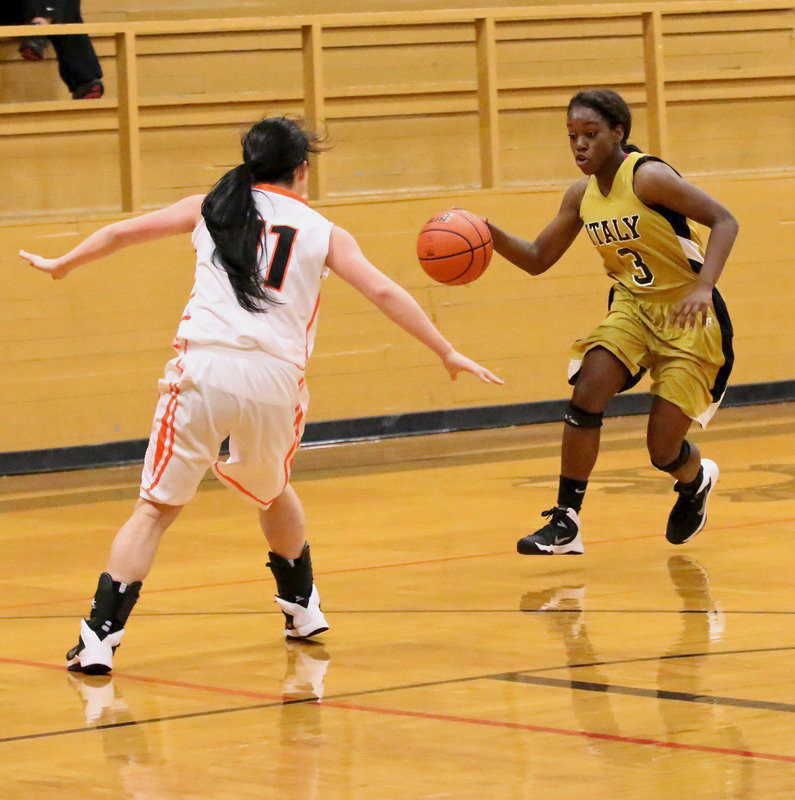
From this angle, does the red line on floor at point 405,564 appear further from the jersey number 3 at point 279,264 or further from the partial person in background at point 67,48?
the partial person in background at point 67,48

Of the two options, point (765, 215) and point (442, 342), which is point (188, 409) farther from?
point (765, 215)

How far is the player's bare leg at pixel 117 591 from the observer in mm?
5145

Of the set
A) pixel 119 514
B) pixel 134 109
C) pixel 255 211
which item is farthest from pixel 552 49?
pixel 255 211

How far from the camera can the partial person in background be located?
11.7m

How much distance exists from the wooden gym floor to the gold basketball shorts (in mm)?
637

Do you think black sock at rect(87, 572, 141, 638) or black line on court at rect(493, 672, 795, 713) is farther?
black sock at rect(87, 572, 141, 638)

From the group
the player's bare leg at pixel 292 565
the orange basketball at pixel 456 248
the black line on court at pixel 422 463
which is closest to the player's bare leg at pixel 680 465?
the orange basketball at pixel 456 248

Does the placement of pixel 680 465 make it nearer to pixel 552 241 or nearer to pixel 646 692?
pixel 552 241

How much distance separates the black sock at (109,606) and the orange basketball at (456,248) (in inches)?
91.8

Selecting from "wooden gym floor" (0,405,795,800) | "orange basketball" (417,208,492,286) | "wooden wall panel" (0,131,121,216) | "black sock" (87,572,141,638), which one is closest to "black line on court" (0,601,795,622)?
"wooden gym floor" (0,405,795,800)

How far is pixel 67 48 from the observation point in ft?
38.4

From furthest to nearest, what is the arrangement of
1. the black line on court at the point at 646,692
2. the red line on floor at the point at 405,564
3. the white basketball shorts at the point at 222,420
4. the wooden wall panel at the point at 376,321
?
the wooden wall panel at the point at 376,321, the red line on floor at the point at 405,564, the white basketball shorts at the point at 222,420, the black line on court at the point at 646,692

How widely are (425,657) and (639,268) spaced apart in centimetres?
243

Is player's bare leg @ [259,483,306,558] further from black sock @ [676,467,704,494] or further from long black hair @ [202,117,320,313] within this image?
black sock @ [676,467,704,494]
